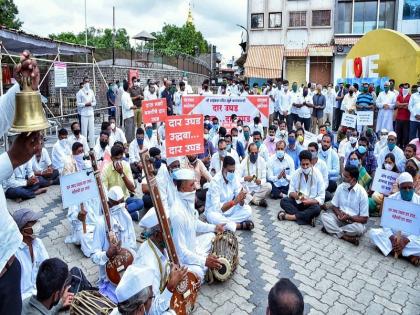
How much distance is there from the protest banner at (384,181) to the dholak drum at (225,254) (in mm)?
3381

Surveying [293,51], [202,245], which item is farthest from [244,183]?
[293,51]

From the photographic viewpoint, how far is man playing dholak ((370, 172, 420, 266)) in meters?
5.74

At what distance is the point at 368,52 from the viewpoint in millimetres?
16797

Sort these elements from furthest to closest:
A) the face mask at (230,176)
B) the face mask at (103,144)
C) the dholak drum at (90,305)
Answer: the face mask at (103,144), the face mask at (230,176), the dholak drum at (90,305)

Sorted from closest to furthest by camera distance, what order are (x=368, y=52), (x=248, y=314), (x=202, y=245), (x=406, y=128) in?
(x=248, y=314) → (x=202, y=245) → (x=406, y=128) → (x=368, y=52)

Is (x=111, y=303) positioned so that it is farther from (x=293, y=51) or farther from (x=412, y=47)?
(x=293, y=51)

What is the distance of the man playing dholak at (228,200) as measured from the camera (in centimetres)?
655

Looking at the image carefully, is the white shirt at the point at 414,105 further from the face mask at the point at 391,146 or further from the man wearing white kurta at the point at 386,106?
the face mask at the point at 391,146

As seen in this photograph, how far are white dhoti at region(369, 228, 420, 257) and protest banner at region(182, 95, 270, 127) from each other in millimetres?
5286

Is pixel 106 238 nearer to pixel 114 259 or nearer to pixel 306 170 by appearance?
pixel 114 259

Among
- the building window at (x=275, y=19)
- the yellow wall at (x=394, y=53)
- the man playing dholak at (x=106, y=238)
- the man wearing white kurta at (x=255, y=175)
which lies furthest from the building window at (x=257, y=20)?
the man playing dholak at (x=106, y=238)

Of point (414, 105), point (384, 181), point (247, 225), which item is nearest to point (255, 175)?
point (247, 225)

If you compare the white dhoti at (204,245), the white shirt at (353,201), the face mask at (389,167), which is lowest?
the white dhoti at (204,245)

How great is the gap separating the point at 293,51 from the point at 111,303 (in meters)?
28.7
